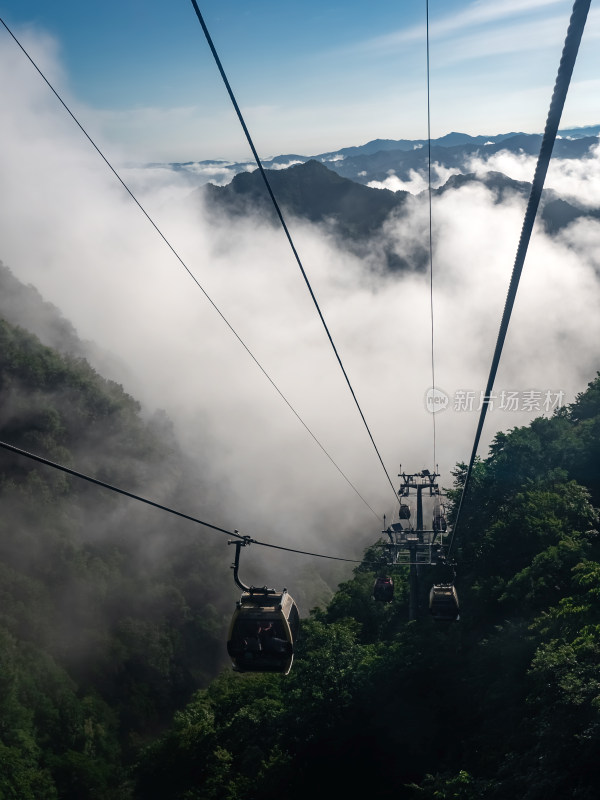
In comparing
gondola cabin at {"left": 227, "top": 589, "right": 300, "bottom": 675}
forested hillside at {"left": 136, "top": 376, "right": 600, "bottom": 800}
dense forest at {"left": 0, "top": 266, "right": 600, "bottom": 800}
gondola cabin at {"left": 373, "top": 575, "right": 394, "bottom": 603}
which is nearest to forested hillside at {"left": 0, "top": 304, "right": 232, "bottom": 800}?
dense forest at {"left": 0, "top": 266, "right": 600, "bottom": 800}

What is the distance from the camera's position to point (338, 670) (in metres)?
36.2

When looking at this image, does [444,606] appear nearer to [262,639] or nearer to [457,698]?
[457,698]

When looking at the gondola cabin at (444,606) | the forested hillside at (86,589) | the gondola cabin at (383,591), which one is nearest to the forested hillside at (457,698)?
the gondola cabin at (444,606)

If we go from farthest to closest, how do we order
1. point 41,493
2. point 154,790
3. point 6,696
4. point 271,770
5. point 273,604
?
point 41,493 → point 6,696 → point 154,790 → point 271,770 → point 273,604

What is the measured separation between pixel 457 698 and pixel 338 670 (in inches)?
312

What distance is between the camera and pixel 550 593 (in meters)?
33.5

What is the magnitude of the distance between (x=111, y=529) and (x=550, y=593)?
106547 mm

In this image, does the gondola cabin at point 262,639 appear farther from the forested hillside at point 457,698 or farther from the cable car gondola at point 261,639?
the forested hillside at point 457,698

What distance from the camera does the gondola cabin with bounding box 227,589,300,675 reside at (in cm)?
1597

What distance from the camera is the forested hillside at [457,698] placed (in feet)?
73.2

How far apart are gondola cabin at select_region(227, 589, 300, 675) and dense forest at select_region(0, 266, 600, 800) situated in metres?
9.41

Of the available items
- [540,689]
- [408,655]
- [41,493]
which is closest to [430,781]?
[540,689]

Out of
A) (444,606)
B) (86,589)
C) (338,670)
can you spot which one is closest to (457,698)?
(444,606)

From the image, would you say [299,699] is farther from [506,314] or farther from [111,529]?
[111,529]
